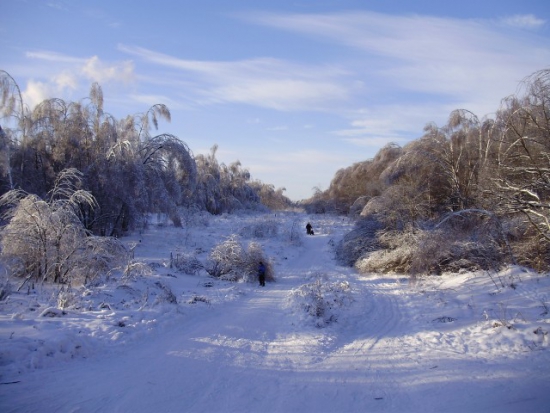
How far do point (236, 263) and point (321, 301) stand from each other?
6.69 metres

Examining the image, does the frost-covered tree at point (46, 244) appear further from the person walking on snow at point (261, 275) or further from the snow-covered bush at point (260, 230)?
the snow-covered bush at point (260, 230)

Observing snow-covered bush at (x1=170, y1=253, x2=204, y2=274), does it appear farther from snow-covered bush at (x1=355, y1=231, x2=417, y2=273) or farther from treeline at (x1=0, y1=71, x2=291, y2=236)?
snow-covered bush at (x1=355, y1=231, x2=417, y2=273)

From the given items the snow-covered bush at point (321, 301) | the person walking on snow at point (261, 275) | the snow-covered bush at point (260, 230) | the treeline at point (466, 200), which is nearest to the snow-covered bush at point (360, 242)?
the treeline at point (466, 200)

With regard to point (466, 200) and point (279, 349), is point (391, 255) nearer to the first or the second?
point (466, 200)

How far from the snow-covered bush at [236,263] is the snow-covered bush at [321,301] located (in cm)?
414

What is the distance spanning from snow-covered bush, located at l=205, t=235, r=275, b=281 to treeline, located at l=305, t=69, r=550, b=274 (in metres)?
5.42

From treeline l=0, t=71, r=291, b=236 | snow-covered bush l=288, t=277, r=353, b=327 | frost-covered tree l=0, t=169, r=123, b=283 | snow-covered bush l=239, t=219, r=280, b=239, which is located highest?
treeline l=0, t=71, r=291, b=236

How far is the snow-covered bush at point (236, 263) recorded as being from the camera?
15.9m

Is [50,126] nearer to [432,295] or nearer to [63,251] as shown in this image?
[63,251]

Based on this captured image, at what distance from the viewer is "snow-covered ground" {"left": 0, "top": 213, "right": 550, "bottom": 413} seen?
17.4 feet

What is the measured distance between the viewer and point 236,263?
634 inches

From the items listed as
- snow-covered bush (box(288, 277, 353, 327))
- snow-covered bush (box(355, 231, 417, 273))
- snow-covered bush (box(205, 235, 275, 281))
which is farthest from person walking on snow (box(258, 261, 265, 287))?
snow-covered bush (box(355, 231, 417, 273))

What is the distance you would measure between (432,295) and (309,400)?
24.8 feet

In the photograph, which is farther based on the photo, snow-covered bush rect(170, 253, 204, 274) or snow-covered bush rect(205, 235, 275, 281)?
snow-covered bush rect(205, 235, 275, 281)
